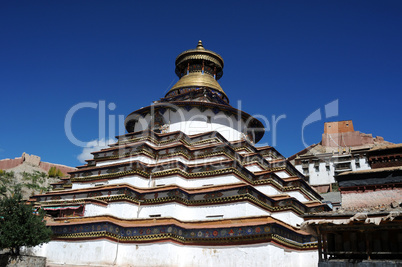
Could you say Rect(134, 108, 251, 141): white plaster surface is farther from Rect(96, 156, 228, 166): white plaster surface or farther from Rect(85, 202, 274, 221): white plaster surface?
Rect(85, 202, 274, 221): white plaster surface

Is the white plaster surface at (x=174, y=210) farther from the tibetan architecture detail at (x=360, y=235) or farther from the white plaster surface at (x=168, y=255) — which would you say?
the tibetan architecture detail at (x=360, y=235)

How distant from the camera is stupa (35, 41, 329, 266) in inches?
526

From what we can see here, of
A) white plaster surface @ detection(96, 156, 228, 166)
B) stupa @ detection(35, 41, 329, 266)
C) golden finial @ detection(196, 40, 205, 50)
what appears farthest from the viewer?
golden finial @ detection(196, 40, 205, 50)

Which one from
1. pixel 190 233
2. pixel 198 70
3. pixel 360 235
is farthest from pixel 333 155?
pixel 360 235

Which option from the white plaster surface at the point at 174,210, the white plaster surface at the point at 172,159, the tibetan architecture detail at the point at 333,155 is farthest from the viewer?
the tibetan architecture detail at the point at 333,155

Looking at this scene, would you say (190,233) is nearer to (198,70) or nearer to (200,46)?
(198,70)

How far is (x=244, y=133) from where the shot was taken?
23.5m

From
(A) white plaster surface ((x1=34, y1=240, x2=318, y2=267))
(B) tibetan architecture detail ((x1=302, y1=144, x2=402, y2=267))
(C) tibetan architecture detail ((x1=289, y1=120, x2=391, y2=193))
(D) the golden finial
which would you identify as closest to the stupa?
(A) white plaster surface ((x1=34, y1=240, x2=318, y2=267))

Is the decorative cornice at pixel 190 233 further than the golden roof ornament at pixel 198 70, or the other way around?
the golden roof ornament at pixel 198 70

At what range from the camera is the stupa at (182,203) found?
13359 mm

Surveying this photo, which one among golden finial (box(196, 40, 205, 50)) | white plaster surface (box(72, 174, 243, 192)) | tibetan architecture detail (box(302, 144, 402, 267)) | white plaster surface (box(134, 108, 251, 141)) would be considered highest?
golden finial (box(196, 40, 205, 50))

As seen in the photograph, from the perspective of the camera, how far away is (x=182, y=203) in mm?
15273

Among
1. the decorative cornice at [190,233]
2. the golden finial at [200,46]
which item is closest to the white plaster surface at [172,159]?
the decorative cornice at [190,233]

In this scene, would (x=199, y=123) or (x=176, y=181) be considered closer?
(x=176, y=181)
